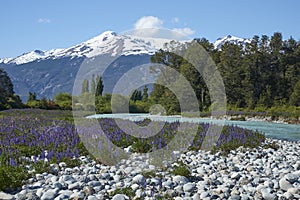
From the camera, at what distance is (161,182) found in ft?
→ 18.0

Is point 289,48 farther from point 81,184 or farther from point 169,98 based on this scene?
point 81,184

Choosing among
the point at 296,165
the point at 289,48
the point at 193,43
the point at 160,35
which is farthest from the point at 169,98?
the point at 296,165

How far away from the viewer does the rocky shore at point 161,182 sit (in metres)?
5.02

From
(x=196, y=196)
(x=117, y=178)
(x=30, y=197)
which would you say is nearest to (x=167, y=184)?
(x=196, y=196)

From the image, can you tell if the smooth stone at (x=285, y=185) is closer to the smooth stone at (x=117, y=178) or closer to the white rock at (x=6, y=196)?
the smooth stone at (x=117, y=178)

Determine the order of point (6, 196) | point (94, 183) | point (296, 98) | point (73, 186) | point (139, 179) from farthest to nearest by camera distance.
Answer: point (296, 98) < point (139, 179) < point (94, 183) < point (73, 186) < point (6, 196)

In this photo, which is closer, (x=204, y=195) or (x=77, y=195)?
(x=77, y=195)

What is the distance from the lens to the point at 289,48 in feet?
143

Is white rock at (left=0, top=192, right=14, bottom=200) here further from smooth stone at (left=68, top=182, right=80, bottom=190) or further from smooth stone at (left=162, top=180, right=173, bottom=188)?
smooth stone at (left=162, top=180, right=173, bottom=188)

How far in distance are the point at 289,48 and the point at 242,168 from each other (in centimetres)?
3998

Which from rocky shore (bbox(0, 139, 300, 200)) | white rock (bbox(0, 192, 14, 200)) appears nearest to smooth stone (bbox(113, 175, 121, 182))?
rocky shore (bbox(0, 139, 300, 200))

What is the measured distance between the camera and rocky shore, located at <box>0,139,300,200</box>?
5021mm

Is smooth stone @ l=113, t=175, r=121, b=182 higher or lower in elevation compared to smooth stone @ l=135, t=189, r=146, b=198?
higher

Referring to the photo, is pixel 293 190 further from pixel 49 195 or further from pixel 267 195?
pixel 49 195
